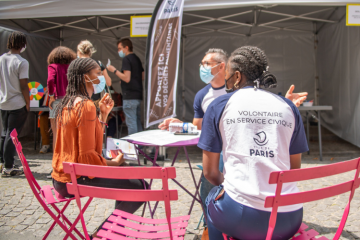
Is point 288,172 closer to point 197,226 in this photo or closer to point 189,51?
point 197,226

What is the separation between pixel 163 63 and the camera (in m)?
4.67

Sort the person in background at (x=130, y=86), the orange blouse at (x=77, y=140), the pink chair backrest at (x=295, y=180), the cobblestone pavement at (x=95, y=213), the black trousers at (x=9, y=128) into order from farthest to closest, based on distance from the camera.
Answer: the person in background at (x=130, y=86) → the black trousers at (x=9, y=128) → the cobblestone pavement at (x=95, y=213) → the orange blouse at (x=77, y=140) → the pink chair backrest at (x=295, y=180)

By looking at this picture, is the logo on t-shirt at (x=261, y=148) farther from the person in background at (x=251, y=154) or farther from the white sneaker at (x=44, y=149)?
the white sneaker at (x=44, y=149)

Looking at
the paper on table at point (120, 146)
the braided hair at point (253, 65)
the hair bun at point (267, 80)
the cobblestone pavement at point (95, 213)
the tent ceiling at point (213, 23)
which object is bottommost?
the cobblestone pavement at point (95, 213)

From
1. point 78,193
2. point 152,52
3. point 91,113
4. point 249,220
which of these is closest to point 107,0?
point 152,52

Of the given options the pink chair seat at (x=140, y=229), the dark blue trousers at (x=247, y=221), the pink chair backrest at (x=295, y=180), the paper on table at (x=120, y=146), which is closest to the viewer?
the pink chair backrest at (x=295, y=180)

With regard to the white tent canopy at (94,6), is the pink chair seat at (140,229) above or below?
below

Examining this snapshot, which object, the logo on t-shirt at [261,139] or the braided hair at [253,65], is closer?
the logo on t-shirt at [261,139]

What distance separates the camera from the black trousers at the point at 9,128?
401 centimetres

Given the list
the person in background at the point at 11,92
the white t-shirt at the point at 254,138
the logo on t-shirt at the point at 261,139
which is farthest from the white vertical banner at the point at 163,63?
the logo on t-shirt at the point at 261,139

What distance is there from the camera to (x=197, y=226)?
2596 millimetres

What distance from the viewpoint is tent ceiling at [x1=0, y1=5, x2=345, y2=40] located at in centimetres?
703

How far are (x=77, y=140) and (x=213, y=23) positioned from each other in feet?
22.6

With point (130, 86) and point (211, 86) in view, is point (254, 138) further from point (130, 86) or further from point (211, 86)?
point (130, 86)
